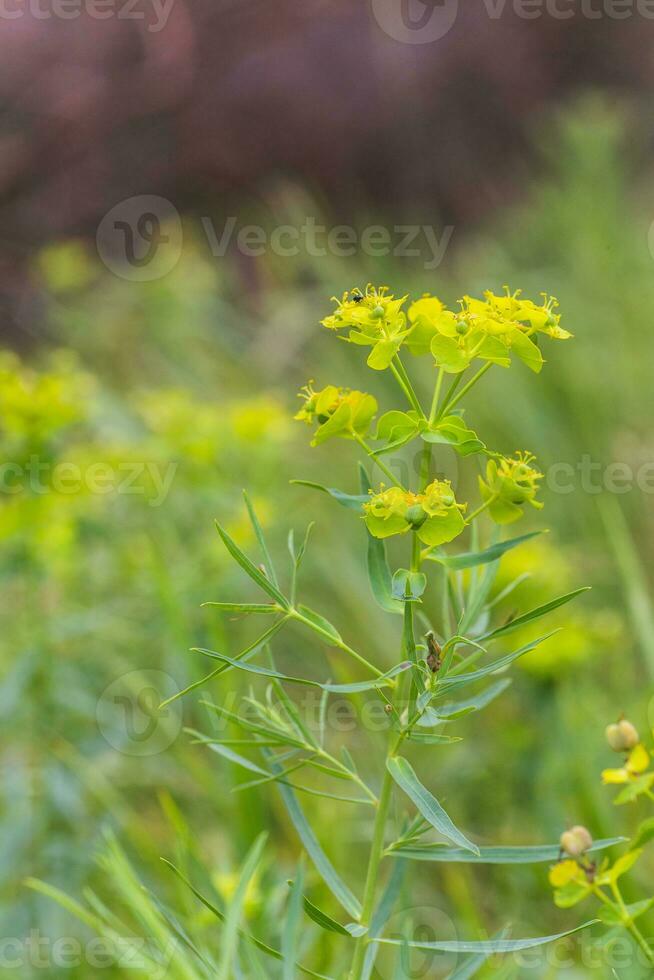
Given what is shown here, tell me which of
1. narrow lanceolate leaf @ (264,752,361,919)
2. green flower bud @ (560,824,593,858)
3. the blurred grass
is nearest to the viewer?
green flower bud @ (560,824,593,858)

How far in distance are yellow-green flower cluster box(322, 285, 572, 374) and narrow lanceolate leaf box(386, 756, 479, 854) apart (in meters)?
0.21

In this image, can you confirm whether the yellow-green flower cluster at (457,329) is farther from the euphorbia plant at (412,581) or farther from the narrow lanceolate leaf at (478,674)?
the narrow lanceolate leaf at (478,674)

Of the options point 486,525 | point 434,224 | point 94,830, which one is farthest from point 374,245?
point 94,830

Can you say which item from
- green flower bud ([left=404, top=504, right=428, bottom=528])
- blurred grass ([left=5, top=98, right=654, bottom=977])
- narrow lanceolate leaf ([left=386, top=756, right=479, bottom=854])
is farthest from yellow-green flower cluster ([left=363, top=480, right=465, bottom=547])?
blurred grass ([left=5, top=98, right=654, bottom=977])

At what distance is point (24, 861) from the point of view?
1.18 metres

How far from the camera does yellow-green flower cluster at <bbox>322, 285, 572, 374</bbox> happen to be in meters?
0.55

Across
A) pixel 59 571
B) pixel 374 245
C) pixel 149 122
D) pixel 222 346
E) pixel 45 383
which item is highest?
pixel 149 122

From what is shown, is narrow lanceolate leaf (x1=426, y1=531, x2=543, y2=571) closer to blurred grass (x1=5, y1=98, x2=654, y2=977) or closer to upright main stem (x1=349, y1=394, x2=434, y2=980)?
upright main stem (x1=349, y1=394, x2=434, y2=980)

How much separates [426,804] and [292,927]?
13 cm

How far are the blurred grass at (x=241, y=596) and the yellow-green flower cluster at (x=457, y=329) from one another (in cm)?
48

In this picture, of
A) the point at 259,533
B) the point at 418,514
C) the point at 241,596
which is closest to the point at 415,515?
the point at 418,514

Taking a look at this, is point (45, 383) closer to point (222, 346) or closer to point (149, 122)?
point (222, 346)

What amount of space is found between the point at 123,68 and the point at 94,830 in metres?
3.67

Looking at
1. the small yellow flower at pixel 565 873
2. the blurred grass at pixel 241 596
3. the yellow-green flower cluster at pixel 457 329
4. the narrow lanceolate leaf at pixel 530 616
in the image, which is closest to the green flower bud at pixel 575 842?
the small yellow flower at pixel 565 873
